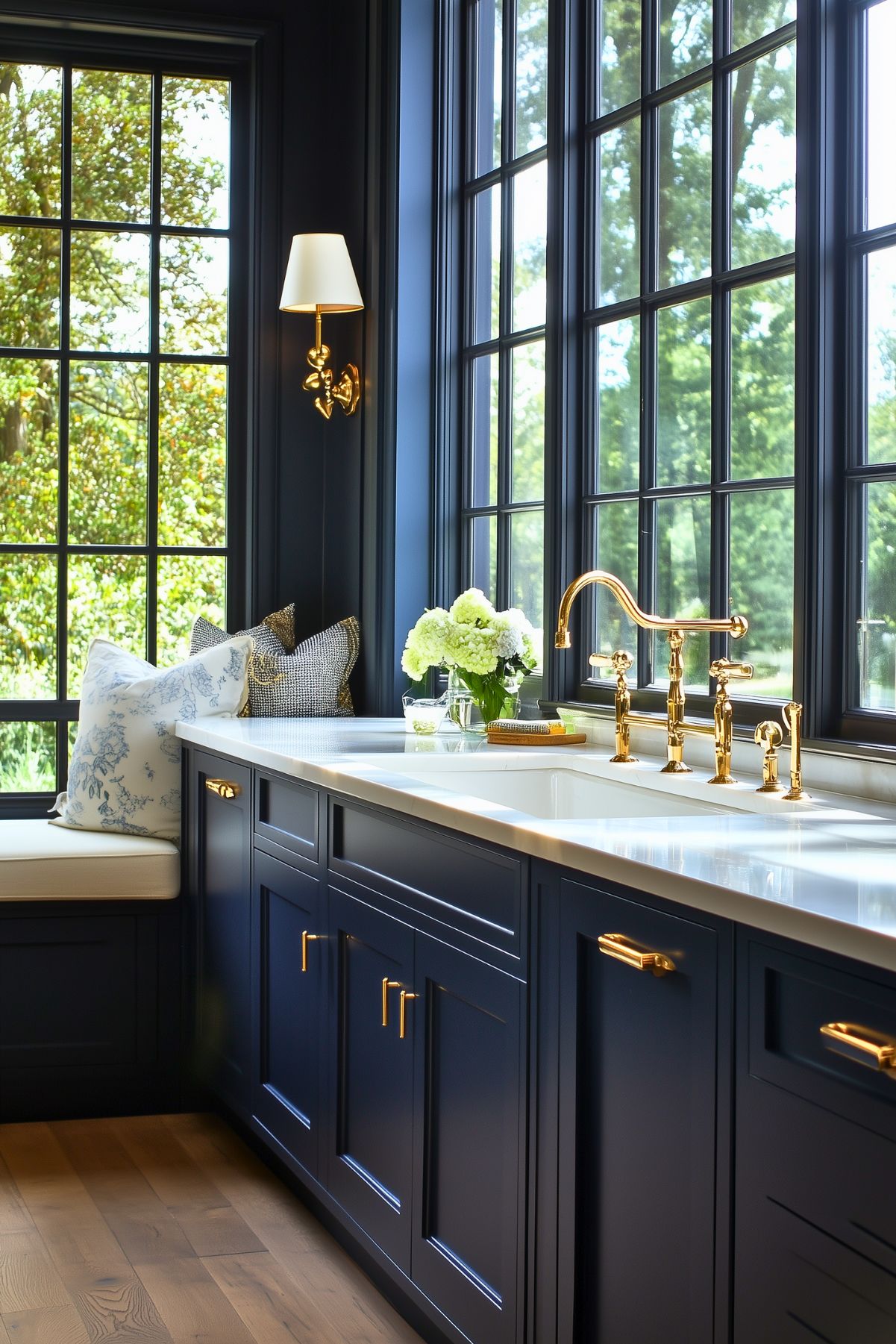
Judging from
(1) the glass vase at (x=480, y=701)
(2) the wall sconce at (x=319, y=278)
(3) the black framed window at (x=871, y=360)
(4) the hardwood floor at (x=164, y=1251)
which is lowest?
(4) the hardwood floor at (x=164, y=1251)

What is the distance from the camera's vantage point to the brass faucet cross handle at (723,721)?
240cm

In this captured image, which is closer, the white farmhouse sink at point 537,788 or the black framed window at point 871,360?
the black framed window at point 871,360

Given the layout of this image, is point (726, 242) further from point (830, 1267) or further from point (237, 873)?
point (830, 1267)

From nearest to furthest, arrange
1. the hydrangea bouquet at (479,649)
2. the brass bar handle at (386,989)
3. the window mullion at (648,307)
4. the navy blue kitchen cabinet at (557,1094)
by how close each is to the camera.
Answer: the navy blue kitchen cabinet at (557,1094)
the brass bar handle at (386,989)
the window mullion at (648,307)
the hydrangea bouquet at (479,649)

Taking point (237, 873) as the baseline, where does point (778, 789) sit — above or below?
above

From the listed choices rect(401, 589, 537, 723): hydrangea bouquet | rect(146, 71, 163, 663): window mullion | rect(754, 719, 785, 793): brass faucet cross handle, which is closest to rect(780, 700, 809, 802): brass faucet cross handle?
rect(754, 719, 785, 793): brass faucet cross handle

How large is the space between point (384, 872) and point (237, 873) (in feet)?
3.03

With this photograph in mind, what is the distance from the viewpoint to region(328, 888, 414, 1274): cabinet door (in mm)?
2416

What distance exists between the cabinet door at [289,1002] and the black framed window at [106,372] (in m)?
1.32

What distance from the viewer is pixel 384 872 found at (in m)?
2.50

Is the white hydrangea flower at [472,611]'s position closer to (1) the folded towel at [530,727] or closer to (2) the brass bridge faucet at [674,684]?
(1) the folded towel at [530,727]

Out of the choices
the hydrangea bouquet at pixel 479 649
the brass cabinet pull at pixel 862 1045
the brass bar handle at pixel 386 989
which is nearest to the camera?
the brass cabinet pull at pixel 862 1045

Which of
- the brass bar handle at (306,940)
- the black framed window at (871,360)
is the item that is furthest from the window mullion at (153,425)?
the black framed window at (871,360)

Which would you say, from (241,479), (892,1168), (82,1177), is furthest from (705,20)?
(82,1177)
